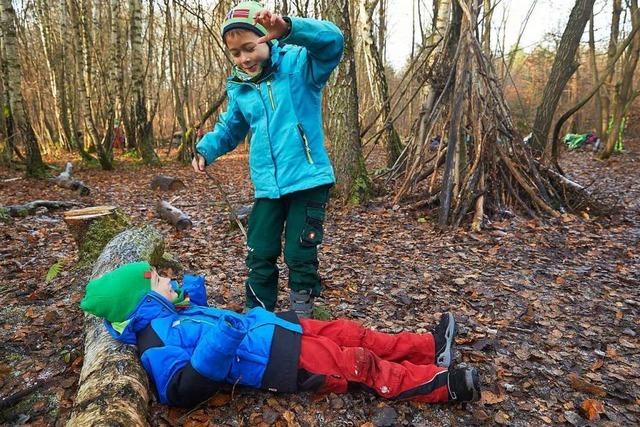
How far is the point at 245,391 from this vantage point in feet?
7.34

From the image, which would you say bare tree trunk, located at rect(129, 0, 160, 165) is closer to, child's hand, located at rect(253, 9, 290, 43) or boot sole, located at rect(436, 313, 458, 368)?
child's hand, located at rect(253, 9, 290, 43)

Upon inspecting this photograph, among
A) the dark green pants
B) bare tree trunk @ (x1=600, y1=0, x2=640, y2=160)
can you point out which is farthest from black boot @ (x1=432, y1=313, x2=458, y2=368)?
bare tree trunk @ (x1=600, y1=0, x2=640, y2=160)

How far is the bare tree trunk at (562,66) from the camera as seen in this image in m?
6.98

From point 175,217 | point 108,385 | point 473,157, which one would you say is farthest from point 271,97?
point 473,157

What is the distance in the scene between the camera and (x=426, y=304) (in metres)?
3.34

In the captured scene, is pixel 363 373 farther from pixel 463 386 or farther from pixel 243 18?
pixel 243 18

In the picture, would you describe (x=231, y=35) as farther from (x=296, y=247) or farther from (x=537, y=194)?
(x=537, y=194)

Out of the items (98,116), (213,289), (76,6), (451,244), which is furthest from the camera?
(98,116)

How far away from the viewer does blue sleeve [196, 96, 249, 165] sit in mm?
2705

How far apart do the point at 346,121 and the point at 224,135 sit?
3176 mm

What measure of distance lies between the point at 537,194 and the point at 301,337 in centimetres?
457

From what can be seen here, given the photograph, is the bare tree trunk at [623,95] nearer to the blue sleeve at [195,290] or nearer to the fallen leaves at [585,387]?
the fallen leaves at [585,387]

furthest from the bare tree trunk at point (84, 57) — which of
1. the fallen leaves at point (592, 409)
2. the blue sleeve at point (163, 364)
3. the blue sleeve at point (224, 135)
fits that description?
the fallen leaves at point (592, 409)

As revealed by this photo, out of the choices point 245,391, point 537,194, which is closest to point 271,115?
point 245,391
